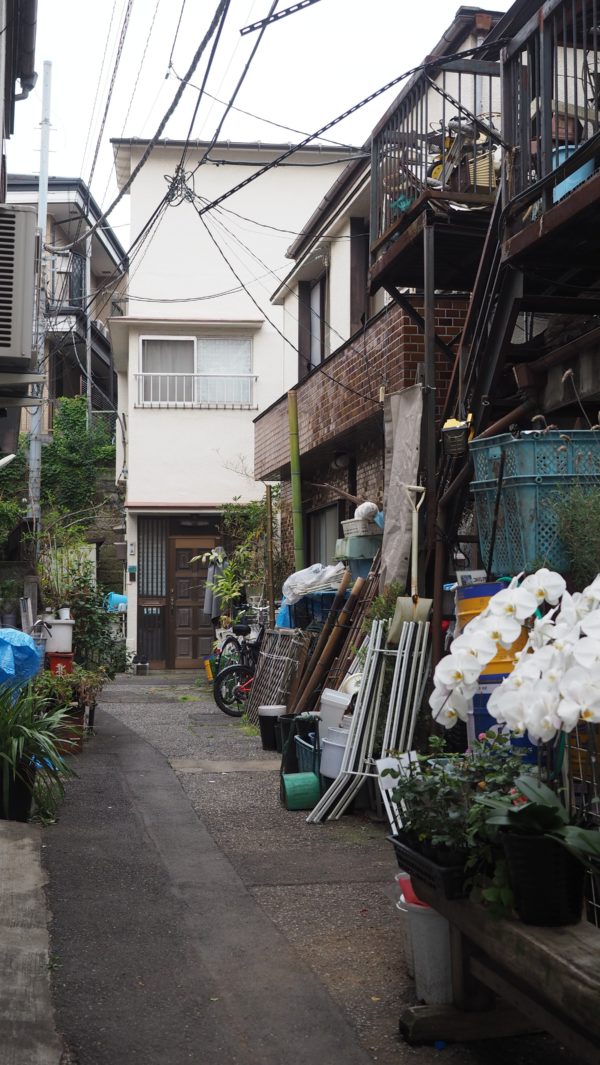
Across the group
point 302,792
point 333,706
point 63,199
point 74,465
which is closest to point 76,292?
point 63,199

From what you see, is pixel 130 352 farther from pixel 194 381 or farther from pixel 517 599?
pixel 517 599

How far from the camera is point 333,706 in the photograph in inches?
307

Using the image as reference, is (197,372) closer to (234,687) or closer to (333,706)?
(234,687)

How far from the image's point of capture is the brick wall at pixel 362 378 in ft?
30.6

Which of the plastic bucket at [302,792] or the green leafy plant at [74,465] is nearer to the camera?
the plastic bucket at [302,792]

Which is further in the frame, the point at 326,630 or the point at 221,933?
the point at 326,630

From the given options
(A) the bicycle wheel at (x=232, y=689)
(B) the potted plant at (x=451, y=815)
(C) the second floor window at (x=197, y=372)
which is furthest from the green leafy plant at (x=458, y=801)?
(C) the second floor window at (x=197, y=372)

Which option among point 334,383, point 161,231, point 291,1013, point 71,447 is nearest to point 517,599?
point 291,1013

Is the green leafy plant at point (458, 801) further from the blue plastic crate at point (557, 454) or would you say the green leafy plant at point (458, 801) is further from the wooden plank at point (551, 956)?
the blue plastic crate at point (557, 454)

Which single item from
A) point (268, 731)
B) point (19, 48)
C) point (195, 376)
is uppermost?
point (19, 48)

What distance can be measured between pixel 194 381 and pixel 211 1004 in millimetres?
18742

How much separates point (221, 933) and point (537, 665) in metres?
2.62

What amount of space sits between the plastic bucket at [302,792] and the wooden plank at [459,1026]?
3.87 metres

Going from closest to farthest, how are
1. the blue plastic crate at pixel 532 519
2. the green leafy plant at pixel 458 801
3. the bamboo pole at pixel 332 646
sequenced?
the green leafy plant at pixel 458 801 < the blue plastic crate at pixel 532 519 < the bamboo pole at pixel 332 646
